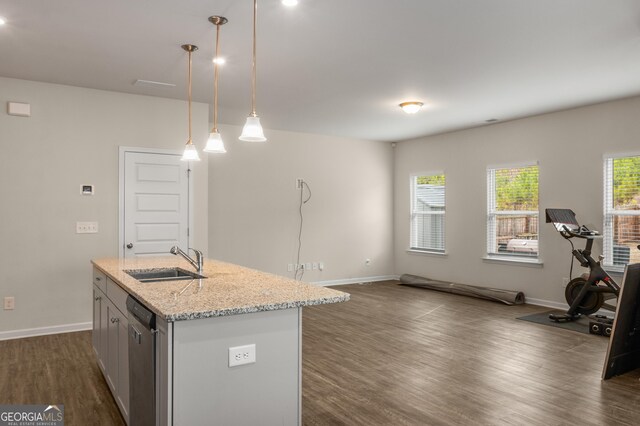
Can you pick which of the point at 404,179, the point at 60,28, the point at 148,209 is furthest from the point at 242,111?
the point at 404,179

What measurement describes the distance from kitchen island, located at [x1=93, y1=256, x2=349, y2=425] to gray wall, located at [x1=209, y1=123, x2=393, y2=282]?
443cm

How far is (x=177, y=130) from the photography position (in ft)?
18.1

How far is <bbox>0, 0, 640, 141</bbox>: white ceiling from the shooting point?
3.07m

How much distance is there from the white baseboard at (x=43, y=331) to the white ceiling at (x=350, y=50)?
2586 mm

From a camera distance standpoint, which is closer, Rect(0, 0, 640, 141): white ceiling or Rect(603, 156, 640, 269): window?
Rect(0, 0, 640, 141): white ceiling

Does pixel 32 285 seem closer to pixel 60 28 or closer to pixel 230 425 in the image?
pixel 60 28

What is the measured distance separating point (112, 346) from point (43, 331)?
239 centimetres

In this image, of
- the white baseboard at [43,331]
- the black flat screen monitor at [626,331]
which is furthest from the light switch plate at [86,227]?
the black flat screen monitor at [626,331]

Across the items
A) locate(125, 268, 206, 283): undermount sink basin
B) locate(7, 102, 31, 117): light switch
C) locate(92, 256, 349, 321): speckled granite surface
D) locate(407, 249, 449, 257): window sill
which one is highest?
locate(7, 102, 31, 117): light switch

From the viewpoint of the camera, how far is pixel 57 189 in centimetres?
485

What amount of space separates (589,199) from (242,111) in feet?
15.1

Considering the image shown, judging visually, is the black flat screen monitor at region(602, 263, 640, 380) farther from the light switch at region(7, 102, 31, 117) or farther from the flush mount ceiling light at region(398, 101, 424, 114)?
the light switch at region(7, 102, 31, 117)

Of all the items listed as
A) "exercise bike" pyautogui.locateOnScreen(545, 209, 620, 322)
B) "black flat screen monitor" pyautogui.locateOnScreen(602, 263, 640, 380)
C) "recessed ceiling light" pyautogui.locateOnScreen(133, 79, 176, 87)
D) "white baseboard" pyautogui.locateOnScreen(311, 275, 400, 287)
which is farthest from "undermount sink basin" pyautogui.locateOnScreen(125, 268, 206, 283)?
"white baseboard" pyautogui.locateOnScreen(311, 275, 400, 287)

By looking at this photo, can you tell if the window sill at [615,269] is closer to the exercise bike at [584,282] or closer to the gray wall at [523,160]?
the gray wall at [523,160]
